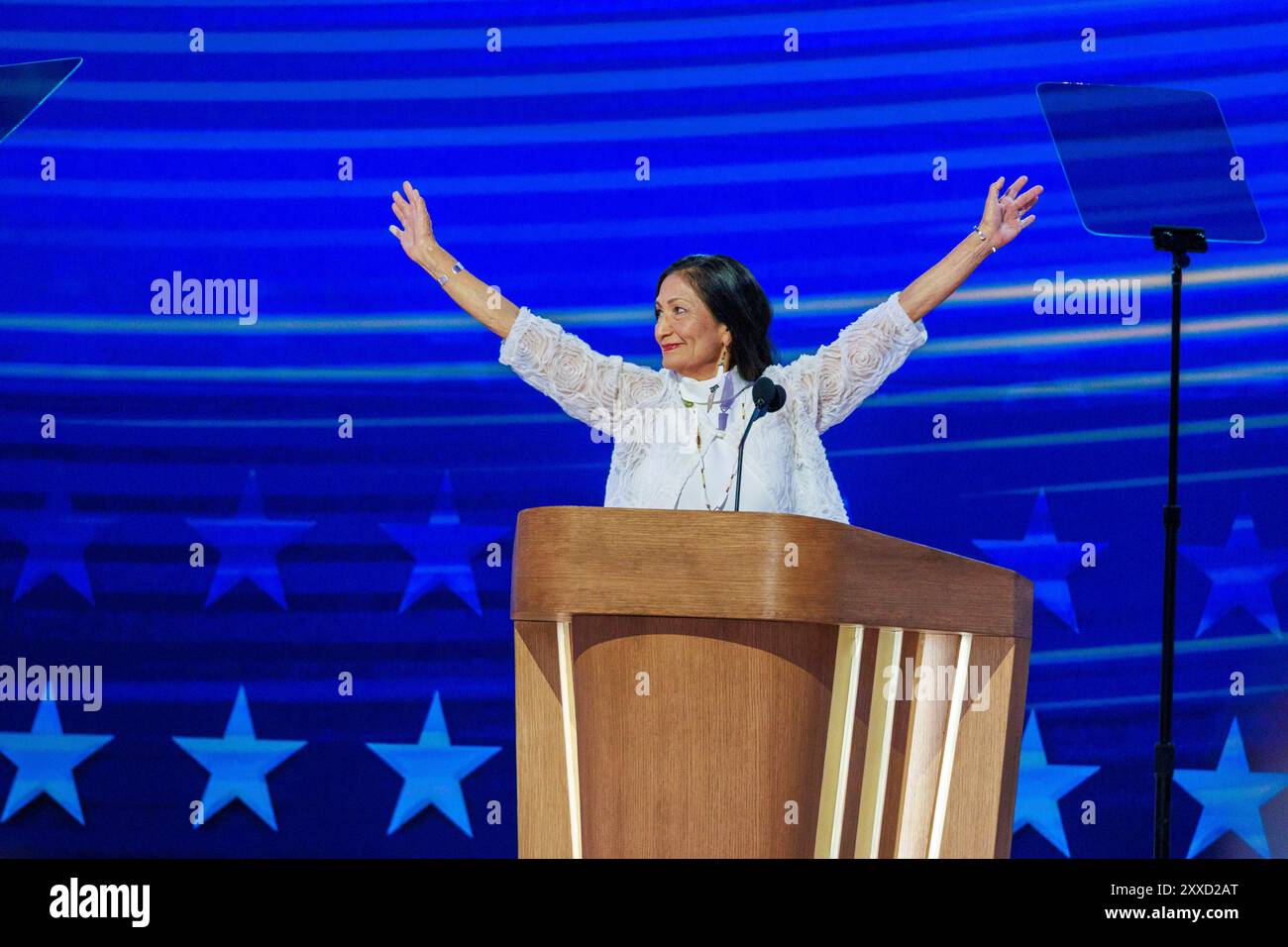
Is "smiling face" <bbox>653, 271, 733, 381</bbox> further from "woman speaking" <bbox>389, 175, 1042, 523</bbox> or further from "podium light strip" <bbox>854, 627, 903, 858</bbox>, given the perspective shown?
"podium light strip" <bbox>854, 627, 903, 858</bbox>

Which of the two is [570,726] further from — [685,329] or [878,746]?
[685,329]

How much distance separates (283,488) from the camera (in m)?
3.73

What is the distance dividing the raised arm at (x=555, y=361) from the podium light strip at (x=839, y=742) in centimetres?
110

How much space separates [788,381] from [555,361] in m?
0.50

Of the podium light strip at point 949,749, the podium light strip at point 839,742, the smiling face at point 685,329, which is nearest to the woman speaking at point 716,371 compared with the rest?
the smiling face at point 685,329

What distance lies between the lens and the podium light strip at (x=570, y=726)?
2215 millimetres

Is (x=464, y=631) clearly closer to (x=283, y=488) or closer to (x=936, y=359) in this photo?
(x=283, y=488)

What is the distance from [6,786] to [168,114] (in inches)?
65.9

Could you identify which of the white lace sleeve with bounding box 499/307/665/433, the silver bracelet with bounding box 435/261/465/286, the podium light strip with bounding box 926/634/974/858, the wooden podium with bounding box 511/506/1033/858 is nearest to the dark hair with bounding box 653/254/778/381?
the white lace sleeve with bounding box 499/307/665/433

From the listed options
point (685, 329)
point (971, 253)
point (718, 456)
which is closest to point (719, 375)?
point (685, 329)

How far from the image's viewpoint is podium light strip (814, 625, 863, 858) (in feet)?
7.34

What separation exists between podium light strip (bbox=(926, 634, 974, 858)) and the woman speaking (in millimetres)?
553

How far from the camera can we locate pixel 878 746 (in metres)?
2.50
